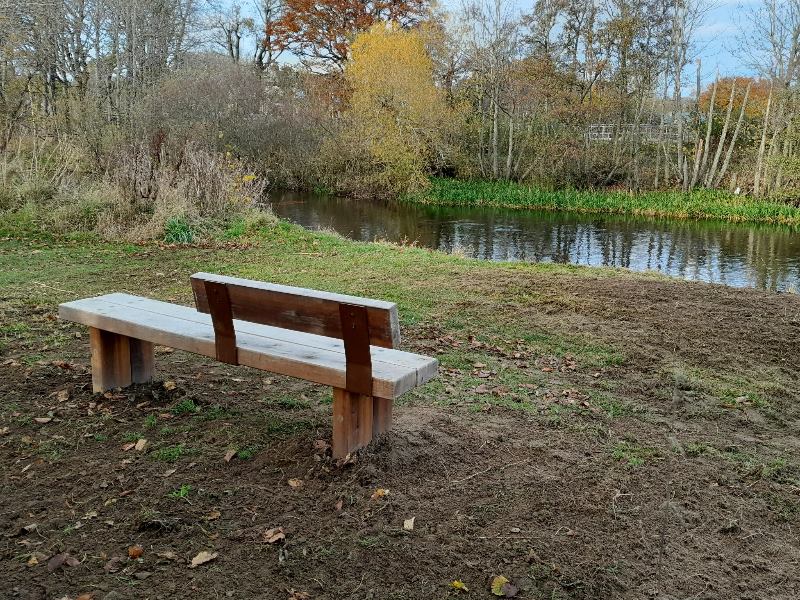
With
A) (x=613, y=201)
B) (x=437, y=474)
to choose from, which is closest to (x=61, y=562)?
(x=437, y=474)

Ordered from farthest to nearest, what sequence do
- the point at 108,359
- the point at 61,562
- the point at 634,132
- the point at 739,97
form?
the point at 739,97 < the point at 634,132 < the point at 108,359 < the point at 61,562

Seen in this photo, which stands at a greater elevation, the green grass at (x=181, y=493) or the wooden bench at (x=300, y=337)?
the wooden bench at (x=300, y=337)

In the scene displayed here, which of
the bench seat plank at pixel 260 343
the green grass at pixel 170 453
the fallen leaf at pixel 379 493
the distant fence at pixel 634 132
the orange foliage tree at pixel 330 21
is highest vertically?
the orange foliage tree at pixel 330 21

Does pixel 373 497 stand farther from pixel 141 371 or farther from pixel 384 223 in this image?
pixel 384 223

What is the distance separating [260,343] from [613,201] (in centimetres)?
2413

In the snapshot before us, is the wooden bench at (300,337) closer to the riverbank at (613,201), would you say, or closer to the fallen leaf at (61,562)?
the fallen leaf at (61,562)

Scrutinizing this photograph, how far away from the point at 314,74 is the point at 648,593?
39338 mm

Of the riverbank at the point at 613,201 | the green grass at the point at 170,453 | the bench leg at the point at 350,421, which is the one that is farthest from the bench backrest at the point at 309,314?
the riverbank at the point at 613,201

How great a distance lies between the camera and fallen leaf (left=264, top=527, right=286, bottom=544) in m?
2.79

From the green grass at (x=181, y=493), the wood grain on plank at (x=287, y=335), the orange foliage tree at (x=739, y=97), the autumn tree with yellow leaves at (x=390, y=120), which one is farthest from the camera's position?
the autumn tree with yellow leaves at (x=390, y=120)

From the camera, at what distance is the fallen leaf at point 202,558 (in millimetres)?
2645

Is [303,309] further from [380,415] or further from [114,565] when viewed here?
[114,565]

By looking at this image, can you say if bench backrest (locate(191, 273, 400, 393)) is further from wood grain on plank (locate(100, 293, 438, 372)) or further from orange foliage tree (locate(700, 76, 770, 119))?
orange foliage tree (locate(700, 76, 770, 119))

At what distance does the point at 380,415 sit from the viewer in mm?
3529
